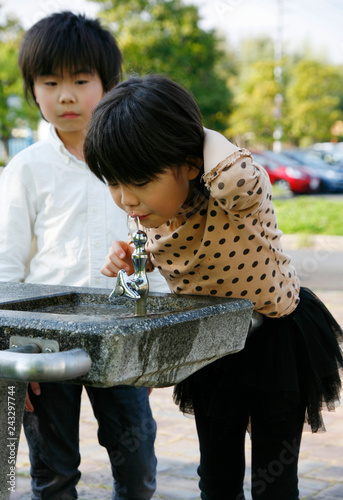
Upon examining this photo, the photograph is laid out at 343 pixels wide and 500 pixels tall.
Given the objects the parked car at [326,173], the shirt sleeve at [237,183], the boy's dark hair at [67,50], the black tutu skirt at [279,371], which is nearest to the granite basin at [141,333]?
the shirt sleeve at [237,183]

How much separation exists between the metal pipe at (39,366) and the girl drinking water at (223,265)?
18.1 inches

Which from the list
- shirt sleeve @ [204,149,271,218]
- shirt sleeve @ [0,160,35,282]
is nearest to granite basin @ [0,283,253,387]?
shirt sleeve @ [204,149,271,218]

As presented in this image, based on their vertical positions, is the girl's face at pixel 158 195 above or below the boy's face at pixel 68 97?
below

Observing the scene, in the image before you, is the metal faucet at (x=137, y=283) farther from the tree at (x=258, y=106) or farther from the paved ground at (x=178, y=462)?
the tree at (x=258, y=106)

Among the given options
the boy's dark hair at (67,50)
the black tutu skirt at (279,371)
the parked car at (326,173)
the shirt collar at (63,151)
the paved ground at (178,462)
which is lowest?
the parked car at (326,173)

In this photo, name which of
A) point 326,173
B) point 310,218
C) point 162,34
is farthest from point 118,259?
point 326,173

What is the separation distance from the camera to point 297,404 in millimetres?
1781

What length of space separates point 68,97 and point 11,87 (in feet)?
53.7

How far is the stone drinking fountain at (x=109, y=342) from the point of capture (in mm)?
1130

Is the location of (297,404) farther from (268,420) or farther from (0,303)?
(0,303)

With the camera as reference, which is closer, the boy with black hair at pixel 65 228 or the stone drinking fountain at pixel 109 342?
the stone drinking fountain at pixel 109 342

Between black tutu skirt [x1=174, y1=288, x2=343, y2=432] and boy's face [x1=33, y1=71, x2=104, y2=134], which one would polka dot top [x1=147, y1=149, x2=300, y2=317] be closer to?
black tutu skirt [x1=174, y1=288, x2=343, y2=432]

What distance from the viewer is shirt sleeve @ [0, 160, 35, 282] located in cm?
207

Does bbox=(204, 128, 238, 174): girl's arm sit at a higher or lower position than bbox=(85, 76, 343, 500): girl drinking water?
higher
